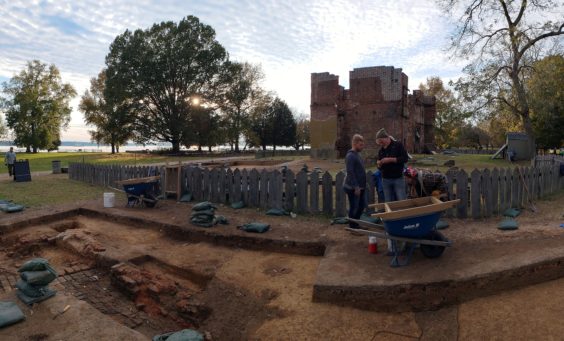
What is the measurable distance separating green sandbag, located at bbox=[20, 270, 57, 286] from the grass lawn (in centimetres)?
748

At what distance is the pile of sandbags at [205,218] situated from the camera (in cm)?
801

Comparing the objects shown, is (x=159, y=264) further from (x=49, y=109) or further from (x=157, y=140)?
(x=49, y=109)

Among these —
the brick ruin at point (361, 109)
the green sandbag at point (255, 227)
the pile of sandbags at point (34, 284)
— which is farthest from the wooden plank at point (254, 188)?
the brick ruin at point (361, 109)

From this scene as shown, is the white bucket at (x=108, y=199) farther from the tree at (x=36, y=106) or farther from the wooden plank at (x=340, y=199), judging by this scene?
the tree at (x=36, y=106)

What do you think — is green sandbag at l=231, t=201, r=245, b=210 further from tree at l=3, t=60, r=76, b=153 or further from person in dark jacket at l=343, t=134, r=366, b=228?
tree at l=3, t=60, r=76, b=153

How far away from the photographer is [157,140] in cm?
4466

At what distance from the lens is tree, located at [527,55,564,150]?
22.6 metres

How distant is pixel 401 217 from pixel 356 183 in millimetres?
2072

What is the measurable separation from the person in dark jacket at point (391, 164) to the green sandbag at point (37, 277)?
16.4ft

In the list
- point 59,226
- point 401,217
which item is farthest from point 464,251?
point 59,226

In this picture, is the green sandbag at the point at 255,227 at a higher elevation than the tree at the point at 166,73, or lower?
lower

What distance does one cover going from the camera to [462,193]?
7871 millimetres

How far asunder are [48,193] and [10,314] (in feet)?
36.6

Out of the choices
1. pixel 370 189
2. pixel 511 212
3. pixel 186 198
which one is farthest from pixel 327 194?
pixel 186 198
